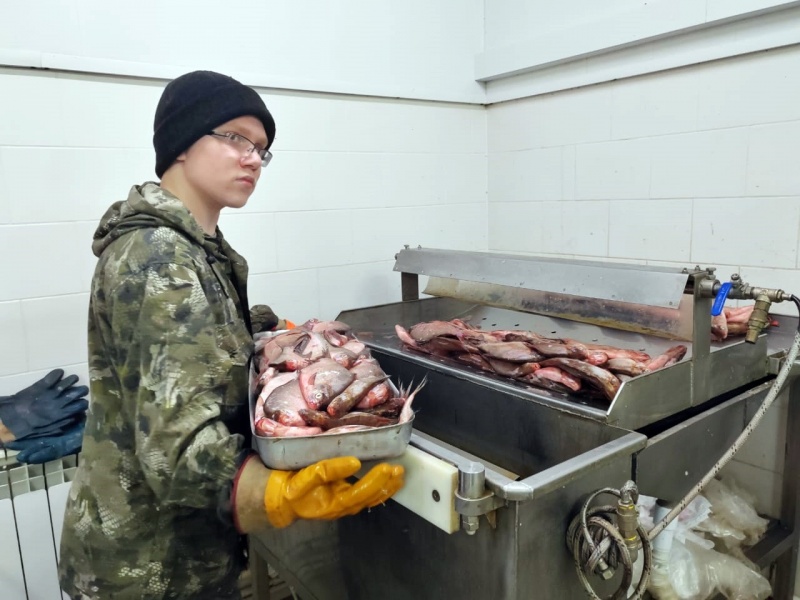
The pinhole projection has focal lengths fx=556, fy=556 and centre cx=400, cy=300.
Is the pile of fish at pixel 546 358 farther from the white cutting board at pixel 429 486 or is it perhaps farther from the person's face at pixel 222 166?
the person's face at pixel 222 166

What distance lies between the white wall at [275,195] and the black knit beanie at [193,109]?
2.57 feet

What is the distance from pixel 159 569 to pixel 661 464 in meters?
1.07

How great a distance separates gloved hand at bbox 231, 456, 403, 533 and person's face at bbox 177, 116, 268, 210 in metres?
0.59

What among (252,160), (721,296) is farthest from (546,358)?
(252,160)

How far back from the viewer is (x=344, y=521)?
1.38m

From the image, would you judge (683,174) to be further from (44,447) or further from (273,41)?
(44,447)

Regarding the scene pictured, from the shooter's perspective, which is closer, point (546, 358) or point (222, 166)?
point (222, 166)

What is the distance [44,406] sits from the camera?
1697 mm

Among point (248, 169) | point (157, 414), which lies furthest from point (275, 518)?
point (248, 169)

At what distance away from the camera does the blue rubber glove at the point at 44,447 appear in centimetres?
160

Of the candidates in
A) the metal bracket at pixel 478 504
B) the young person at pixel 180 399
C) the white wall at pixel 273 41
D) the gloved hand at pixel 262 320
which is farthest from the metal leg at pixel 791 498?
the white wall at pixel 273 41

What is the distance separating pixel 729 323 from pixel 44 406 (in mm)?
2063

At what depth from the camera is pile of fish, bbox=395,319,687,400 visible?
131cm

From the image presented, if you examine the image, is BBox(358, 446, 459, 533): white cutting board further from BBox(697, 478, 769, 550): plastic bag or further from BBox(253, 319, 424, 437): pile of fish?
BBox(697, 478, 769, 550): plastic bag
